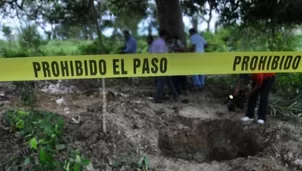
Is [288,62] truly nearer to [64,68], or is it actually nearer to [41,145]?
[64,68]

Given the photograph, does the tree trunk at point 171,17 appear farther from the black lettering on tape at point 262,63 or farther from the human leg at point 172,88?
the black lettering on tape at point 262,63

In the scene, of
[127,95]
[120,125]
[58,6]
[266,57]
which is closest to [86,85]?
[127,95]

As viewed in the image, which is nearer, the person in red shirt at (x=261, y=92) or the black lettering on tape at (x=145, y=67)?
the black lettering on tape at (x=145, y=67)

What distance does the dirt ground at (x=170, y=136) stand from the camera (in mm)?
4617

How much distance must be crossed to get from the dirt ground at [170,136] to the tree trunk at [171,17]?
2.28 m

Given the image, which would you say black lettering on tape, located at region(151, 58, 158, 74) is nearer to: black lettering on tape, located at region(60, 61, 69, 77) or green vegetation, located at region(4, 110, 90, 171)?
black lettering on tape, located at region(60, 61, 69, 77)

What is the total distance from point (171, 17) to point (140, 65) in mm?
4949

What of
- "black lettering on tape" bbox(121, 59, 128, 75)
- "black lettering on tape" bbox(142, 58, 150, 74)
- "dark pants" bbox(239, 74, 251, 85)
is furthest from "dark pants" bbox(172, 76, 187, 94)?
"black lettering on tape" bbox(121, 59, 128, 75)

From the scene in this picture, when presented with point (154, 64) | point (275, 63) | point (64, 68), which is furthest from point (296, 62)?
point (64, 68)

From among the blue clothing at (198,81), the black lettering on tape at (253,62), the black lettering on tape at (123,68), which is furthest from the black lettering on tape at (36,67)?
the blue clothing at (198,81)

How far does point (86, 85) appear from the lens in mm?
8969

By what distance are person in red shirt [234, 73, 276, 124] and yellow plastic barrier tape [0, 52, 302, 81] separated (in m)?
0.71

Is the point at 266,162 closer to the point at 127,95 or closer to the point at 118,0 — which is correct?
the point at 127,95

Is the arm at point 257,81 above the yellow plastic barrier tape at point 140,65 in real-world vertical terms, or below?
below
